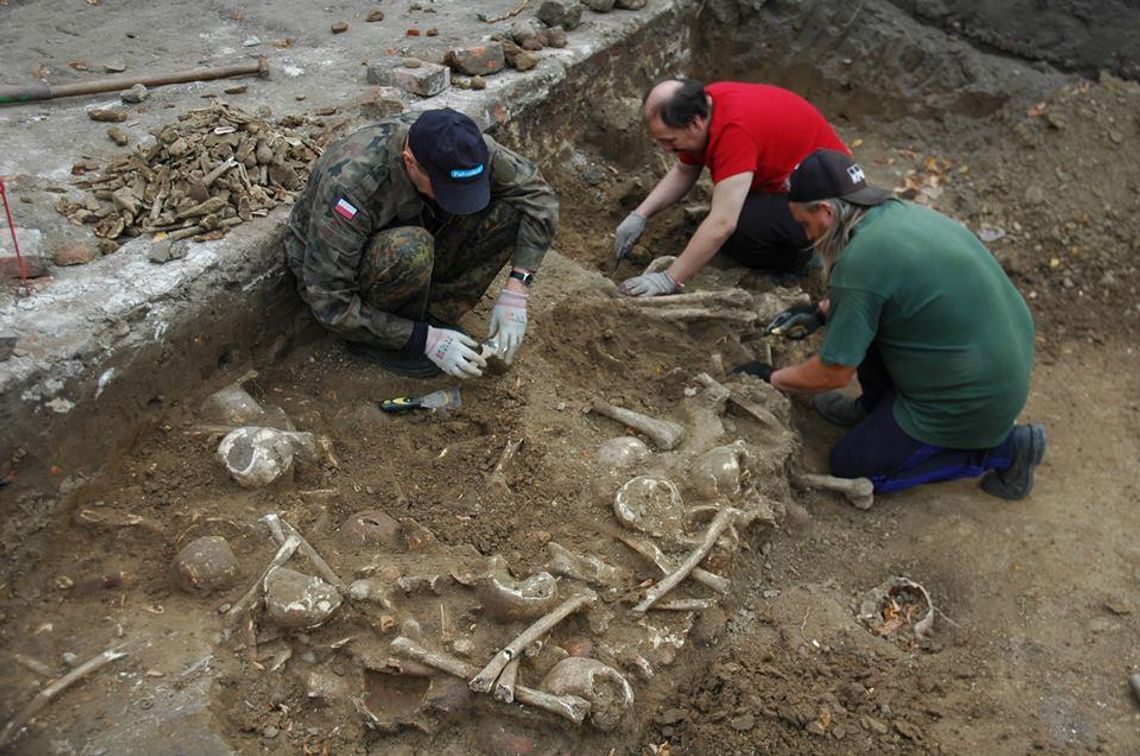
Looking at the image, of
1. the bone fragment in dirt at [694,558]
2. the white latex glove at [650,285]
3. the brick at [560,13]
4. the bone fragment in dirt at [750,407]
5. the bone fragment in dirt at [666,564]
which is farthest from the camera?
the brick at [560,13]

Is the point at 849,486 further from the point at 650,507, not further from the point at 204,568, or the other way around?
the point at 204,568

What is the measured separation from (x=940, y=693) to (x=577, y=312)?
233cm

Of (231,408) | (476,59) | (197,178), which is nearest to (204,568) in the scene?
(231,408)

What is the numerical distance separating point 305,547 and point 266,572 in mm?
164

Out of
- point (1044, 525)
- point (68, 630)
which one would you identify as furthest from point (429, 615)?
point (1044, 525)

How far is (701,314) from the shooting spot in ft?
15.6

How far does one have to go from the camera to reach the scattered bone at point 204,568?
306cm

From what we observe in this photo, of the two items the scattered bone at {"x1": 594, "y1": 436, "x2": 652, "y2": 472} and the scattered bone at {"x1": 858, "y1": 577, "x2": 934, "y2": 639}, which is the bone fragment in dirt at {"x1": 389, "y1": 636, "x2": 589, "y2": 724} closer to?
the scattered bone at {"x1": 594, "y1": 436, "x2": 652, "y2": 472}

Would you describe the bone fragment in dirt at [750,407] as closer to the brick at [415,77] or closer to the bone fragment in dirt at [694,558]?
the bone fragment in dirt at [694,558]

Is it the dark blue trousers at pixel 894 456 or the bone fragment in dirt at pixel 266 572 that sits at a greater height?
the bone fragment in dirt at pixel 266 572

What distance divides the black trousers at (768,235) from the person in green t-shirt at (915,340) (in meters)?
0.97

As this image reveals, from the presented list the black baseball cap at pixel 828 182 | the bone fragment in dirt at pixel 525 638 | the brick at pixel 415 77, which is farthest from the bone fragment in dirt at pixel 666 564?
the brick at pixel 415 77

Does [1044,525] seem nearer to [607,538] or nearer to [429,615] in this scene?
[607,538]

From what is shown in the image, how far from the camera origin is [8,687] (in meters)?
2.77
